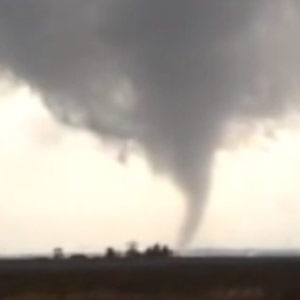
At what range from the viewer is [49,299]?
68.9 meters

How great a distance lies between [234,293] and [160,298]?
17.1 feet

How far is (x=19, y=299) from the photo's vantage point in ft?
229

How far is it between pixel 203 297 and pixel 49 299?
9.40 metres

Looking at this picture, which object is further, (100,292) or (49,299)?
(100,292)

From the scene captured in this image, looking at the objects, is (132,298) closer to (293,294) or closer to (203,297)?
(203,297)

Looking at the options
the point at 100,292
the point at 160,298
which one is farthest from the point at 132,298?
the point at 100,292

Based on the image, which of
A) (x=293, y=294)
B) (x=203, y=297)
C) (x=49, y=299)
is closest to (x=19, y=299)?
(x=49, y=299)

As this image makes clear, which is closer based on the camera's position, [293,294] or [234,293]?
[293,294]

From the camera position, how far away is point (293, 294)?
223ft

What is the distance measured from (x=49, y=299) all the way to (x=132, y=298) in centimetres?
541

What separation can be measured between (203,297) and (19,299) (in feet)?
36.9

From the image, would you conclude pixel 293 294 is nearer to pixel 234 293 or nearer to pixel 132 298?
pixel 234 293

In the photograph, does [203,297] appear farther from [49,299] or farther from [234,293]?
[49,299]

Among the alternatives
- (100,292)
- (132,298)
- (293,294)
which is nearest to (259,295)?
(293,294)
